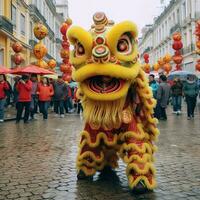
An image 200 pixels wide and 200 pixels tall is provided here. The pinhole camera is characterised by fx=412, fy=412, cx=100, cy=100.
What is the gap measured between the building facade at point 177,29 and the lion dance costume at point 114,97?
1413 inches

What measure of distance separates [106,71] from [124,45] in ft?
1.32

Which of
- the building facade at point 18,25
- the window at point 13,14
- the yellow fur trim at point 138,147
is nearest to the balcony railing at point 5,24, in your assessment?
the building facade at point 18,25

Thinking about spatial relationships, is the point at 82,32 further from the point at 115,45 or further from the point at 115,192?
the point at 115,192

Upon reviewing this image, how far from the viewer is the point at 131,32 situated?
4316 millimetres

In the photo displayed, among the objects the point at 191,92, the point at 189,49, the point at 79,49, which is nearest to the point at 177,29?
the point at 189,49

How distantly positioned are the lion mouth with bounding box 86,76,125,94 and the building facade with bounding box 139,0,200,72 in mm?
36200

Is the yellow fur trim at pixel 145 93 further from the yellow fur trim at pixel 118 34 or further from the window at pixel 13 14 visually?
the window at pixel 13 14

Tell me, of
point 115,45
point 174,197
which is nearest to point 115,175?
point 174,197

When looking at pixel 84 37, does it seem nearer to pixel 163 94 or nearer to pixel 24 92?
pixel 24 92

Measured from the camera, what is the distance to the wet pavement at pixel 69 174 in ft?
13.9

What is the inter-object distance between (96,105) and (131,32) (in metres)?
0.85

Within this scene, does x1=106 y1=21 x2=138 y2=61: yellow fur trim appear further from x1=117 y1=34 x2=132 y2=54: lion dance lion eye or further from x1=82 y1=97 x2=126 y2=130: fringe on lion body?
x1=82 y1=97 x2=126 y2=130: fringe on lion body

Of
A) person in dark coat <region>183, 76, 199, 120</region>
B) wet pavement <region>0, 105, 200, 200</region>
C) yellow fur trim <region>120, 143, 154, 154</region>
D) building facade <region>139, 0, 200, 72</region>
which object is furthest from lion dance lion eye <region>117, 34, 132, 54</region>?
building facade <region>139, 0, 200, 72</region>

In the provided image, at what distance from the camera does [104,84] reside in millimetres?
4262
